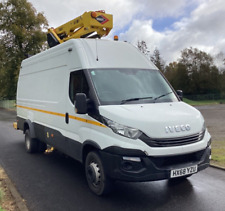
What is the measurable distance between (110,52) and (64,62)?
1.08 m

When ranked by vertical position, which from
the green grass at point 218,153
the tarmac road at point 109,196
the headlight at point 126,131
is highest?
the headlight at point 126,131

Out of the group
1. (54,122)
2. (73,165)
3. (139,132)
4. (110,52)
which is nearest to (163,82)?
(110,52)

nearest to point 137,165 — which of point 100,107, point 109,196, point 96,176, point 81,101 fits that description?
point 96,176

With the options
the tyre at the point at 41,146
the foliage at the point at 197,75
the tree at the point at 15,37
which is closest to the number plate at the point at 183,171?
the tyre at the point at 41,146

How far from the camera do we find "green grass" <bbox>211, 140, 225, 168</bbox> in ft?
21.1

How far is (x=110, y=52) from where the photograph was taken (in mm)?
5293

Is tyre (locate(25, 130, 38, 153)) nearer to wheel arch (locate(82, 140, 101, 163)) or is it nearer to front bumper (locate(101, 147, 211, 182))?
wheel arch (locate(82, 140, 101, 163))

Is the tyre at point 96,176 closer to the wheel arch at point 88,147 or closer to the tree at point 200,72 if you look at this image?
the wheel arch at point 88,147

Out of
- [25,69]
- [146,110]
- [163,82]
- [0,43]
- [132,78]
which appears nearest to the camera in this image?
[146,110]

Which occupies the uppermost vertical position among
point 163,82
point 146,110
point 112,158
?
point 163,82

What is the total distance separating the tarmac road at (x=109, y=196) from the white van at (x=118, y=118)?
37 centimetres

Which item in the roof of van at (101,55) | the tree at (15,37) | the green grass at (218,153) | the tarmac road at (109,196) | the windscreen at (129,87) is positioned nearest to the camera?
the tarmac road at (109,196)

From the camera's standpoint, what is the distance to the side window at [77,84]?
482 centimetres

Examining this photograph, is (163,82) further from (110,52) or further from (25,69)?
(25,69)
